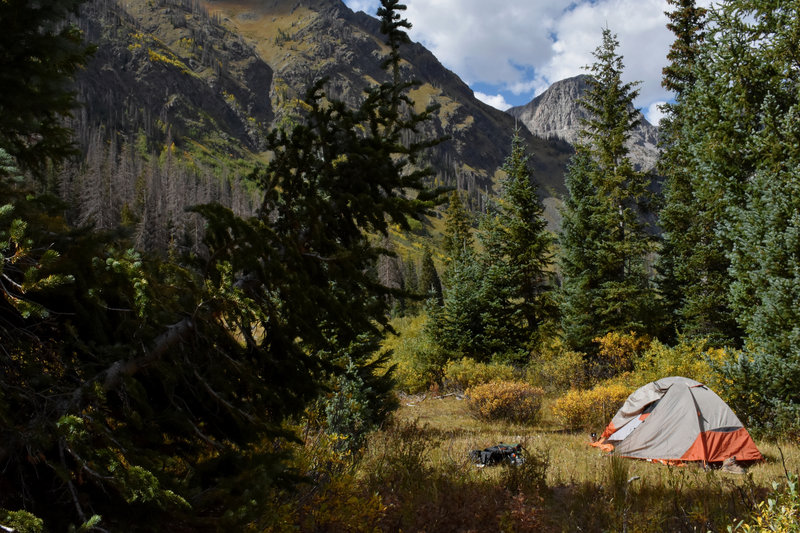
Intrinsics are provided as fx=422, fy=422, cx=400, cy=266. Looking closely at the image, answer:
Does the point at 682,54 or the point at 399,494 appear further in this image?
the point at 682,54

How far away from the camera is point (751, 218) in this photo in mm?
10945

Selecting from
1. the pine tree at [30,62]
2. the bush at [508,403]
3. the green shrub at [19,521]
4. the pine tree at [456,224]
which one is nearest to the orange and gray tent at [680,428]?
the bush at [508,403]

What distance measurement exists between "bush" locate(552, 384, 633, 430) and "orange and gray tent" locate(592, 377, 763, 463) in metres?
2.35

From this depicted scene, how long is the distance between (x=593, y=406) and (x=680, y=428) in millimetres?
4048

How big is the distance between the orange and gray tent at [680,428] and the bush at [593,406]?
235 cm

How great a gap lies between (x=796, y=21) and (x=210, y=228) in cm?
1528

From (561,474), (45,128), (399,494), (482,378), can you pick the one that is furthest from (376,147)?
(482,378)

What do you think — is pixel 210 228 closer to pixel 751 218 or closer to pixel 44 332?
pixel 44 332

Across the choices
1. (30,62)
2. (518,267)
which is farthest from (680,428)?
(518,267)

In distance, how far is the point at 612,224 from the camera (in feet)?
64.4

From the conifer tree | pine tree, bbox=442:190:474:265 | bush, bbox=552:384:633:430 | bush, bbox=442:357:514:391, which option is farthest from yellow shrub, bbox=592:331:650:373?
pine tree, bbox=442:190:474:265

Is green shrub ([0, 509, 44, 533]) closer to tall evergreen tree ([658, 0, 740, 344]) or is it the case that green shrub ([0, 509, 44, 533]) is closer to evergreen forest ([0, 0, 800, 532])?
evergreen forest ([0, 0, 800, 532])

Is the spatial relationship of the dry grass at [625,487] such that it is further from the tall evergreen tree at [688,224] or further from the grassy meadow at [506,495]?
→ the tall evergreen tree at [688,224]

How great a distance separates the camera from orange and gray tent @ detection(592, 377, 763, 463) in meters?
8.84
